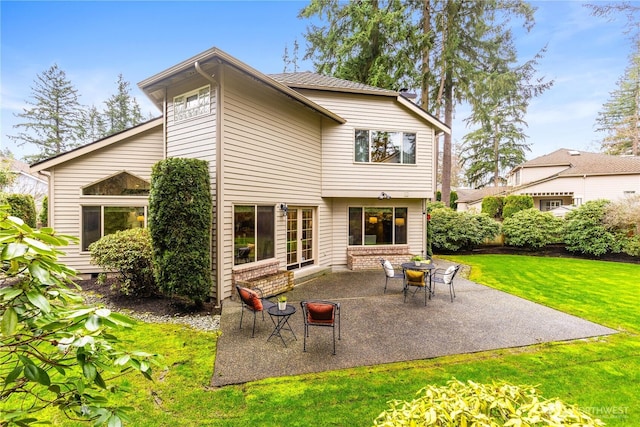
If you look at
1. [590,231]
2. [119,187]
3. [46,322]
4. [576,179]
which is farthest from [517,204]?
[46,322]

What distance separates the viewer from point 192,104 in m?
7.46

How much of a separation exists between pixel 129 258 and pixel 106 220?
137 inches

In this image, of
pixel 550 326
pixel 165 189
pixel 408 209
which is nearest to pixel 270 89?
pixel 165 189

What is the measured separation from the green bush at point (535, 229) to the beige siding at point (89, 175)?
17190 millimetres

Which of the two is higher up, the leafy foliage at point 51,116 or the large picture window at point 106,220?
the leafy foliage at point 51,116

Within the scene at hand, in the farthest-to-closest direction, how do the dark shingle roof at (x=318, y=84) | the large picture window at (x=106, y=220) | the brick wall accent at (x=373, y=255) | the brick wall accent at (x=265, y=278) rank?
the brick wall accent at (x=373, y=255), the dark shingle roof at (x=318, y=84), the large picture window at (x=106, y=220), the brick wall accent at (x=265, y=278)

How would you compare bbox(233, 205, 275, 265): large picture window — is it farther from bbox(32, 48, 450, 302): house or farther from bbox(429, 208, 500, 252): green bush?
bbox(429, 208, 500, 252): green bush

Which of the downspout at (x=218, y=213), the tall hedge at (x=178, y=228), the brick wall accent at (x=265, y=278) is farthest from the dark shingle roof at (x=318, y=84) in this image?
the brick wall accent at (x=265, y=278)

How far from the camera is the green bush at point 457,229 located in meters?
15.2

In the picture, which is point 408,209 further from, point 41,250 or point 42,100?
point 42,100

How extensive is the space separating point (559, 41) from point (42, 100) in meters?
41.9

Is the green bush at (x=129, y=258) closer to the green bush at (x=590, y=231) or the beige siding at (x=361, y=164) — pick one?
the beige siding at (x=361, y=164)

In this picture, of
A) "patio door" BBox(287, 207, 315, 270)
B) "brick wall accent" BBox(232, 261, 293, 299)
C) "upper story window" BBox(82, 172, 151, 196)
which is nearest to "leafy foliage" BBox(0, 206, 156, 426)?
"brick wall accent" BBox(232, 261, 293, 299)

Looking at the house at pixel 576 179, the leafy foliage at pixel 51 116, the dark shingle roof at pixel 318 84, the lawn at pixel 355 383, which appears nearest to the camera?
the lawn at pixel 355 383
